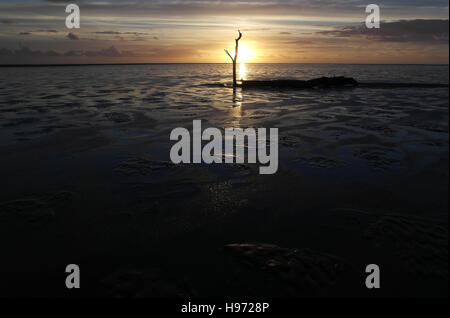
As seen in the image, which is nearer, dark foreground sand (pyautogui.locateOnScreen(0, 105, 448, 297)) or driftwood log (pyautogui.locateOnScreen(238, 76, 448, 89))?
dark foreground sand (pyautogui.locateOnScreen(0, 105, 448, 297))

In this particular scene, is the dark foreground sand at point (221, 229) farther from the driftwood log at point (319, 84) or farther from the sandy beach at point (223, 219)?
the driftwood log at point (319, 84)

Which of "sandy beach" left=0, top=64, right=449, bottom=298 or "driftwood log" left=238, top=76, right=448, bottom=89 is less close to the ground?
"driftwood log" left=238, top=76, right=448, bottom=89

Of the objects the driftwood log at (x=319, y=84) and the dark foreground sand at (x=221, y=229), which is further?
the driftwood log at (x=319, y=84)

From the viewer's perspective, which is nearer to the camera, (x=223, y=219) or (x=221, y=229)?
(x=221, y=229)

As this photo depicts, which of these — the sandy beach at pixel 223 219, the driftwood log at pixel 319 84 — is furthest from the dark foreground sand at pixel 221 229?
the driftwood log at pixel 319 84

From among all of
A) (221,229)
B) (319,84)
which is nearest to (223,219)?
(221,229)

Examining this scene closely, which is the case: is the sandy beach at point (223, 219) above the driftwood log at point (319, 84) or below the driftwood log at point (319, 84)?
below

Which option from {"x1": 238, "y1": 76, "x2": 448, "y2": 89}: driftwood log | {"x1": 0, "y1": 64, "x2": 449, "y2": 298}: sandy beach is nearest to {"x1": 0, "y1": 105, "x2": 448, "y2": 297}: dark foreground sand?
{"x1": 0, "y1": 64, "x2": 449, "y2": 298}: sandy beach

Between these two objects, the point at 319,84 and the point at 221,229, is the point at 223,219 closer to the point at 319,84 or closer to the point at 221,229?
the point at 221,229

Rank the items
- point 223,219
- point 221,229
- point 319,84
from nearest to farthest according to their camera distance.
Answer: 1. point 221,229
2. point 223,219
3. point 319,84

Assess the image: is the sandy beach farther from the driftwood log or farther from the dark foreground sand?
the driftwood log

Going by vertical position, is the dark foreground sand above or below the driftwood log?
below
